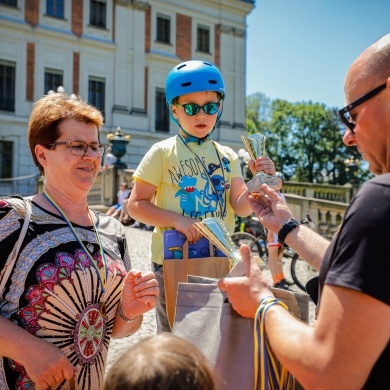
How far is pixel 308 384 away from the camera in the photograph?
4.12ft

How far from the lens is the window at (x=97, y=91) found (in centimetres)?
2798

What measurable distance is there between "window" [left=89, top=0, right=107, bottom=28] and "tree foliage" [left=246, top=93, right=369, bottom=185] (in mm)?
25135

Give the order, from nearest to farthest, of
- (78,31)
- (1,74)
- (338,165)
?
(1,74)
(78,31)
(338,165)

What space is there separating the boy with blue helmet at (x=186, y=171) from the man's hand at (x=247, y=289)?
3.16 feet

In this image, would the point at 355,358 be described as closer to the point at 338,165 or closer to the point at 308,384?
the point at 308,384

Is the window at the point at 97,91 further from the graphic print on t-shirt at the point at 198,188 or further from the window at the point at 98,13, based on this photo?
the graphic print on t-shirt at the point at 198,188

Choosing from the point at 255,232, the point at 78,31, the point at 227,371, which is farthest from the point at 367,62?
the point at 78,31

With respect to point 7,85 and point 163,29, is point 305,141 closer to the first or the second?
point 163,29

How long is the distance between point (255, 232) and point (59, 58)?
19.7 metres

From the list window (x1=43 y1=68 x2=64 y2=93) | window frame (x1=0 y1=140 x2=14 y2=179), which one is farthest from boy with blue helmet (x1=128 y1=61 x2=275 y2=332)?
window (x1=43 y1=68 x2=64 y2=93)

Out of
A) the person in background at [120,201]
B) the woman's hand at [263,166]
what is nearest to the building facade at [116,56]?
the person in background at [120,201]

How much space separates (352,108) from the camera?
57.5 inches

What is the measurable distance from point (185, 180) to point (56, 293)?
38.6 inches

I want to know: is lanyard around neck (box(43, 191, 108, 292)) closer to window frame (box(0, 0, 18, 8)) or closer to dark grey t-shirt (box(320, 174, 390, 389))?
dark grey t-shirt (box(320, 174, 390, 389))
